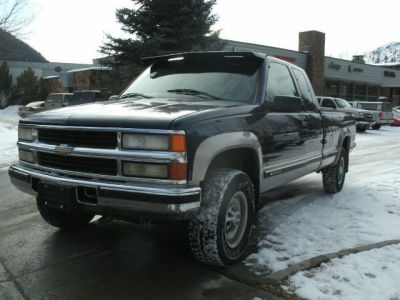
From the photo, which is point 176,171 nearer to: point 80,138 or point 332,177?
point 80,138

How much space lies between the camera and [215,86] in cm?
416

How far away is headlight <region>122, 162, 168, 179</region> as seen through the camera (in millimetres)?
2928

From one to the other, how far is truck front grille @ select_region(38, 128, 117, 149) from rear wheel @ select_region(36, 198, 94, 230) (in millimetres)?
889

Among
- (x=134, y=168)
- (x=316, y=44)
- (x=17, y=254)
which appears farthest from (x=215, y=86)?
(x=316, y=44)

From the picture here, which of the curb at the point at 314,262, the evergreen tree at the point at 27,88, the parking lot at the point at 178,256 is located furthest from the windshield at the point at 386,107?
the evergreen tree at the point at 27,88

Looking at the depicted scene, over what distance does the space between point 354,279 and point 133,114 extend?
221cm

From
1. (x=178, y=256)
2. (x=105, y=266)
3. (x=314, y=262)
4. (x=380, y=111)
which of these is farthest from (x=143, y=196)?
(x=380, y=111)

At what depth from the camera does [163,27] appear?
52.4ft

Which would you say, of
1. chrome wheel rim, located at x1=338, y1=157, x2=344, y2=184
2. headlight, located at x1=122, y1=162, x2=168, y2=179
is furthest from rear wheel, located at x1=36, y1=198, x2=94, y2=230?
chrome wheel rim, located at x1=338, y1=157, x2=344, y2=184

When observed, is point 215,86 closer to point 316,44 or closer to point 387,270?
point 387,270

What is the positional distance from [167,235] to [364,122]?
18822mm

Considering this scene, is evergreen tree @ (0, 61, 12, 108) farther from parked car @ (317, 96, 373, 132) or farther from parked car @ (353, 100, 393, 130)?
parked car @ (353, 100, 393, 130)

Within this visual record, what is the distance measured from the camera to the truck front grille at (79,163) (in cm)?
310

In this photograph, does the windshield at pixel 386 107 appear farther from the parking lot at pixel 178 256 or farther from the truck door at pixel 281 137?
the truck door at pixel 281 137
